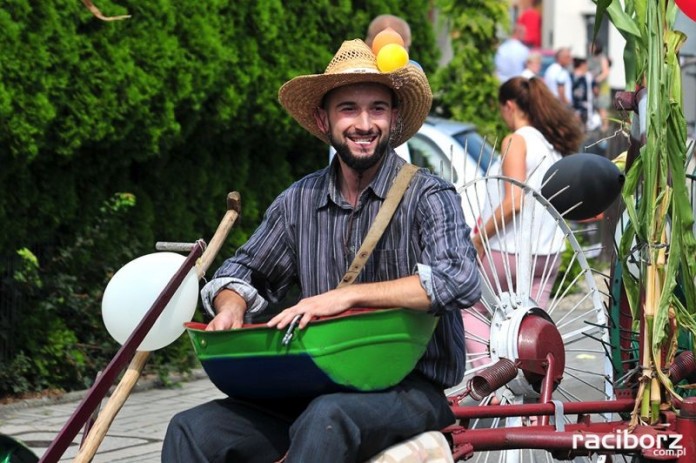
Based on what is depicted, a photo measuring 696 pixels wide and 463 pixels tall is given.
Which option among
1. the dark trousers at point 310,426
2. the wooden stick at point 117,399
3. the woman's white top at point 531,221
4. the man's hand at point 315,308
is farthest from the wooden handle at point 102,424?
the woman's white top at point 531,221

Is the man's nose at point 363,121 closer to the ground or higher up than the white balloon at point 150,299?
higher up

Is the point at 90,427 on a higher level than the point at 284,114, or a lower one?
lower

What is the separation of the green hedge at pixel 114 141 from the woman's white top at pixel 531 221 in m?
1.89

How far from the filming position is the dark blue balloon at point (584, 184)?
16.2ft

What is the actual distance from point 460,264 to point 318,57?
222 inches

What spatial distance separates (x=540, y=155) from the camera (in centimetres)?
705

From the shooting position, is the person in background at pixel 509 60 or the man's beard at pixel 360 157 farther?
the person in background at pixel 509 60

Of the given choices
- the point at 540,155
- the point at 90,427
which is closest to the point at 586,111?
the point at 540,155

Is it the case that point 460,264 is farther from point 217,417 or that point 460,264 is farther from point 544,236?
point 544,236

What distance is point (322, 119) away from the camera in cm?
409

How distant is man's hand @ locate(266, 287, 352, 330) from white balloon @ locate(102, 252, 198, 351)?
40 centimetres

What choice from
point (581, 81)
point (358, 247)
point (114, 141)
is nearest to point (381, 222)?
point (358, 247)

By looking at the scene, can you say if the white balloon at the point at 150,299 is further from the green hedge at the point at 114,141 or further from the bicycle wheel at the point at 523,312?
the green hedge at the point at 114,141

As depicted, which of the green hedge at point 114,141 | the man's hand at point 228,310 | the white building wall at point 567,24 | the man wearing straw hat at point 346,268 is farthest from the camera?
the white building wall at point 567,24
